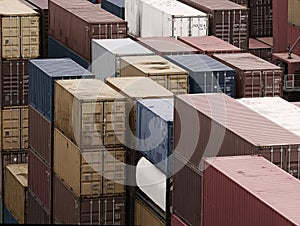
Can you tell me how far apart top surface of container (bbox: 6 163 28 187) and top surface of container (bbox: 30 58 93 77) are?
5.37 metres

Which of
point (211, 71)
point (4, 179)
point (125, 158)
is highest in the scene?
point (211, 71)

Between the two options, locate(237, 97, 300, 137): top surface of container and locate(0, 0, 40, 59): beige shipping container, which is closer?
locate(237, 97, 300, 137): top surface of container

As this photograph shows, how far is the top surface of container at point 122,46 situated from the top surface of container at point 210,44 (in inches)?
84.8

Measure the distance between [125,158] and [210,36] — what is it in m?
11.5

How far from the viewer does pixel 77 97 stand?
37.1m

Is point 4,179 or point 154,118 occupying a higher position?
point 154,118

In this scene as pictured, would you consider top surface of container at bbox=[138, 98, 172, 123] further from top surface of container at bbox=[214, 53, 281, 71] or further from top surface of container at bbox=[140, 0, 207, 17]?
top surface of container at bbox=[140, 0, 207, 17]

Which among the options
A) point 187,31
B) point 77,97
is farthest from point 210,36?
point 77,97

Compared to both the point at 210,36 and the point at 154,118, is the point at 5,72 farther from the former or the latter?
the point at 154,118

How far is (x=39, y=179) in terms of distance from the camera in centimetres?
4219

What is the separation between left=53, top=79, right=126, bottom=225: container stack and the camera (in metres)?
37.0

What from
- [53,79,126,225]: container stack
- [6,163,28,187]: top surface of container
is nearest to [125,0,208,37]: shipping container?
[6,163,28,187]: top surface of container

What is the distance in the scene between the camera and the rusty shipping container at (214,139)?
3041 centimetres

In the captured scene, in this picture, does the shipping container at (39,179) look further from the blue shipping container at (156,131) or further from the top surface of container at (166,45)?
the top surface of container at (166,45)
